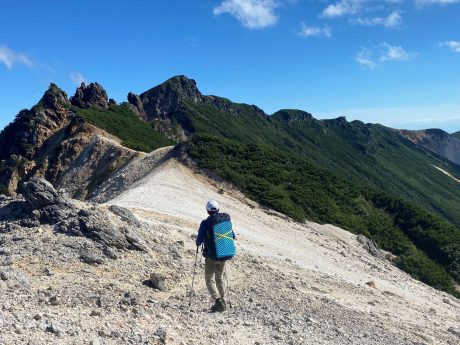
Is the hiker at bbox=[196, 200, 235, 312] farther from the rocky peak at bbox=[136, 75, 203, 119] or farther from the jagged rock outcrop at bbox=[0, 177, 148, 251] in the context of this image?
the rocky peak at bbox=[136, 75, 203, 119]

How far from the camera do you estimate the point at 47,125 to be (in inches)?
3078

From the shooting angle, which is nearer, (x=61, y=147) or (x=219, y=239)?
(x=219, y=239)

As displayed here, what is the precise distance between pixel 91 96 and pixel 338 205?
2541 inches

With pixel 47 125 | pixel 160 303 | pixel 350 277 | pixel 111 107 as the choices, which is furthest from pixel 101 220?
pixel 111 107

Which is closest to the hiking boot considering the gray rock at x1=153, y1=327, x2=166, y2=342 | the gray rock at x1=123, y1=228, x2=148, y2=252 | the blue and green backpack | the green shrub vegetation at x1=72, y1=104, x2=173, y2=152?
the blue and green backpack

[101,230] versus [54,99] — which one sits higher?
[54,99]

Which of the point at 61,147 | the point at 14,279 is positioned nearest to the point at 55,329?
the point at 14,279

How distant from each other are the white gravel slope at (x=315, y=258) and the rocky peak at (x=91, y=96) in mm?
55974

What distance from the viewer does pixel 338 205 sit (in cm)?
4550

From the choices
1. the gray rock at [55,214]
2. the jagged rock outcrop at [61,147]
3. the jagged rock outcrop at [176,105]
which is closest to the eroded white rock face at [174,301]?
the gray rock at [55,214]

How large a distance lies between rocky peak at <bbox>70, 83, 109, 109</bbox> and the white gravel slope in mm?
55974

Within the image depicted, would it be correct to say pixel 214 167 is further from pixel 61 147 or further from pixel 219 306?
pixel 219 306

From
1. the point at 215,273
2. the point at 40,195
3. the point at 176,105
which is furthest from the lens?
the point at 176,105

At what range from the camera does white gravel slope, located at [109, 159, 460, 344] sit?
50.6 ft
